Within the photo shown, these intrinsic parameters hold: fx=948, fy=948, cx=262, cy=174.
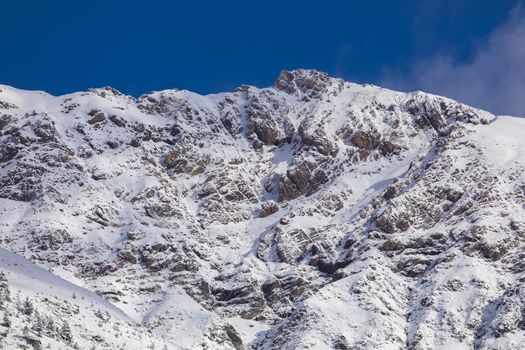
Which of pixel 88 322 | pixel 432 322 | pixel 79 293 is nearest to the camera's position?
pixel 88 322

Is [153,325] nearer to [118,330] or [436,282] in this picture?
[436,282]

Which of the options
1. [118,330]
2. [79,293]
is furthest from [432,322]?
[118,330]

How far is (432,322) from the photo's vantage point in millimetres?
181125

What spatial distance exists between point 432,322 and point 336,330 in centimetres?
1882

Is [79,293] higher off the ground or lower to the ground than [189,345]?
lower

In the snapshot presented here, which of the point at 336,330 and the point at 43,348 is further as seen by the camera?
the point at 336,330

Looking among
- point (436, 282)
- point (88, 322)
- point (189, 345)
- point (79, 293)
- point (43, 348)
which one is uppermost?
point (436, 282)

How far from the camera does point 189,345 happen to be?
17588 cm

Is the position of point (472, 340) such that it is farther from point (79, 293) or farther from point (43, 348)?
point (43, 348)

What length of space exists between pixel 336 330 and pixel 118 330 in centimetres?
10475

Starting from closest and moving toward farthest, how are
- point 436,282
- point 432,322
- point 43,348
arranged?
1. point 43,348
2. point 432,322
3. point 436,282

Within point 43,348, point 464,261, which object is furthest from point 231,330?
point 43,348

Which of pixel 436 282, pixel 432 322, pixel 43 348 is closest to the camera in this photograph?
pixel 43 348

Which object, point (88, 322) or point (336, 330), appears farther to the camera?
point (336, 330)
